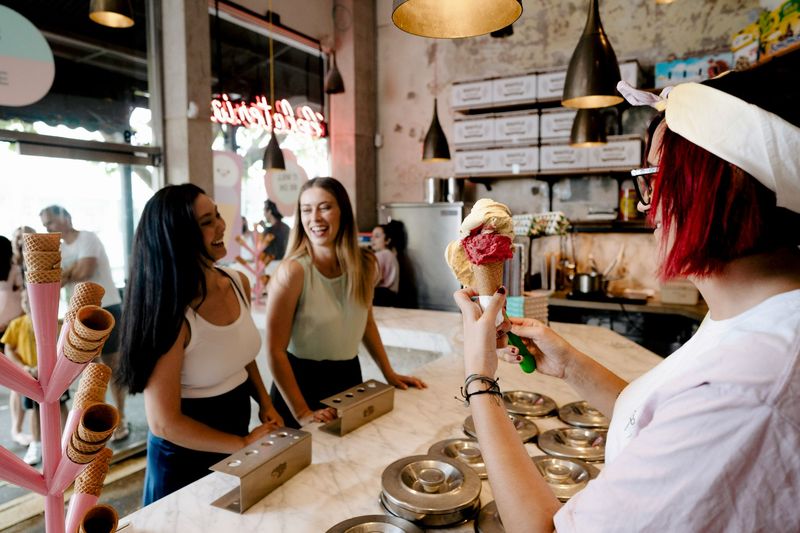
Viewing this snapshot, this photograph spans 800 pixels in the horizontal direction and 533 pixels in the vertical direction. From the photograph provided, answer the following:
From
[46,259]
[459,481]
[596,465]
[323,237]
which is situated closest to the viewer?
[46,259]

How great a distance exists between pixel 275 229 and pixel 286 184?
2.06 ft

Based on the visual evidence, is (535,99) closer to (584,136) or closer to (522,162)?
(522,162)

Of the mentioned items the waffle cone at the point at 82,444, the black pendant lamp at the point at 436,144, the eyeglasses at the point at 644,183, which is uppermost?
the black pendant lamp at the point at 436,144

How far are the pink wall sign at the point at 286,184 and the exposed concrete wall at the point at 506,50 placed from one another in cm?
128

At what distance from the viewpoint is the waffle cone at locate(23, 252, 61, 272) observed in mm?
793

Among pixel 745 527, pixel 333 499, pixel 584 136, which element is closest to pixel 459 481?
pixel 333 499

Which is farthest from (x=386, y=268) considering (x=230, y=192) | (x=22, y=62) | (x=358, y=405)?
(x=358, y=405)

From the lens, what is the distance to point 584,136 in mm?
3861

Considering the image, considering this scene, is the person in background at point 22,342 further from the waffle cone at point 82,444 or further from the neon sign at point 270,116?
the waffle cone at point 82,444

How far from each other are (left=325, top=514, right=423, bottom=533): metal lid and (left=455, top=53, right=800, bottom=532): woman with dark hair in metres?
0.33

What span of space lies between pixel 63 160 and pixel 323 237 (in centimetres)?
279

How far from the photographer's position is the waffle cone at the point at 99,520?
0.87 m

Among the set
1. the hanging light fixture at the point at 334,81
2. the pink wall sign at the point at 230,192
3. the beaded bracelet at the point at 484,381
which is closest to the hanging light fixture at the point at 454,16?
the beaded bracelet at the point at 484,381

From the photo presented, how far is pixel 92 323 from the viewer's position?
0.81m
